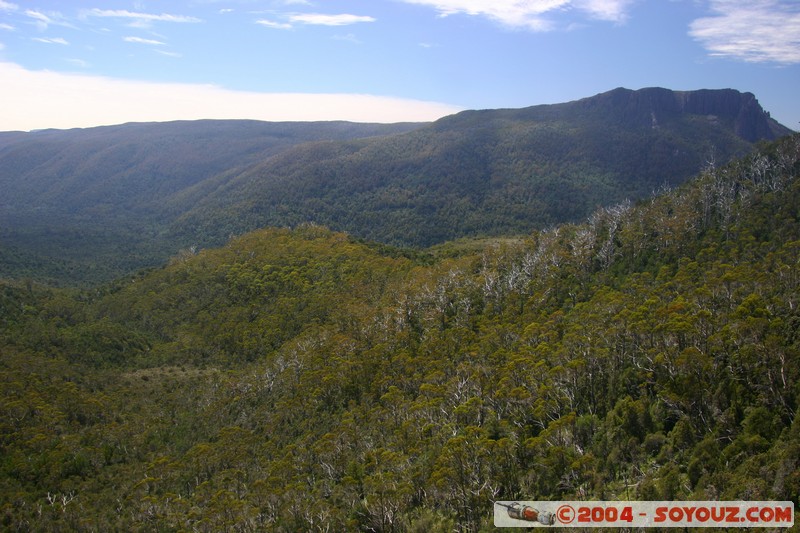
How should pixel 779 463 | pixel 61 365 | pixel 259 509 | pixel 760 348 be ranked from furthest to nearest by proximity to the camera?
1. pixel 61 365
2. pixel 259 509
3. pixel 760 348
4. pixel 779 463

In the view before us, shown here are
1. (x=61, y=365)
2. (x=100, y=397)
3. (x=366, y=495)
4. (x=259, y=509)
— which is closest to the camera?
(x=366, y=495)

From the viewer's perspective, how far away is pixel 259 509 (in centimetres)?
4091

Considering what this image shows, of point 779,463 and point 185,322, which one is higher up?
point 779,463

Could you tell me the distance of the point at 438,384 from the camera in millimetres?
52906

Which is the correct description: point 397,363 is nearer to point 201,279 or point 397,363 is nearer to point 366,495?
point 366,495

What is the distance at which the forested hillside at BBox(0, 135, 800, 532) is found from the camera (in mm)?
33500

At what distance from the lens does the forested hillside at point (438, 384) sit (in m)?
33.5

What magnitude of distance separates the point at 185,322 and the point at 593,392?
261 feet

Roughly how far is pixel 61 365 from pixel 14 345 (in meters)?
11.6

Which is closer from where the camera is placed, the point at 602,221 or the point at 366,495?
the point at 366,495

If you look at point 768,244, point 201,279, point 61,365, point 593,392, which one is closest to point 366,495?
point 593,392

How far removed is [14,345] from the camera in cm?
8112

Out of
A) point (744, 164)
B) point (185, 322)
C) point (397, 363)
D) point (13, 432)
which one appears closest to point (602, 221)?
point (744, 164)

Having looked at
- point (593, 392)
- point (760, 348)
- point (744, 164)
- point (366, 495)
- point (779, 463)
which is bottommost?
point (366, 495)
